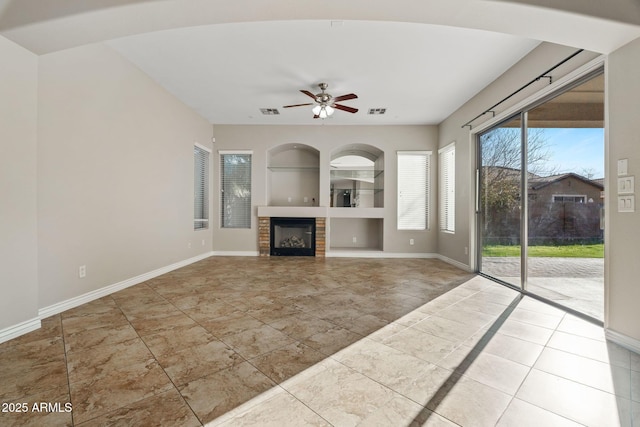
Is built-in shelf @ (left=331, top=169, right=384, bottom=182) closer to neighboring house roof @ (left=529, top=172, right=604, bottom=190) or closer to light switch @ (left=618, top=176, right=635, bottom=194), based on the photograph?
neighboring house roof @ (left=529, top=172, right=604, bottom=190)

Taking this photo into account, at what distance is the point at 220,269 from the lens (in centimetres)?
463

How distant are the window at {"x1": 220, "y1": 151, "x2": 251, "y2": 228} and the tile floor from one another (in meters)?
3.10

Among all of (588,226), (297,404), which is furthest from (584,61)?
(297,404)

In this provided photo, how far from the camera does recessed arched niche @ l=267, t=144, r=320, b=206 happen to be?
6566 millimetres

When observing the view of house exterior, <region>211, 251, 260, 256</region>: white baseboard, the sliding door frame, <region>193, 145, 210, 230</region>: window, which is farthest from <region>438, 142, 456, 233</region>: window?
<region>193, 145, 210, 230</region>: window

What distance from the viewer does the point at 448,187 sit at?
5.45 metres

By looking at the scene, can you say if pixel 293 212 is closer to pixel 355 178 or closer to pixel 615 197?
pixel 355 178

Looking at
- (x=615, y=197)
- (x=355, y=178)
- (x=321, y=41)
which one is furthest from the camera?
(x=355, y=178)

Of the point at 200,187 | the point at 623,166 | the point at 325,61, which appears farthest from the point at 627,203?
the point at 200,187

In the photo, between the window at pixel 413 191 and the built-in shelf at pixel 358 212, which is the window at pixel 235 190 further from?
the window at pixel 413 191

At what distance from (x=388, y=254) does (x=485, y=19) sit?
4689 mm

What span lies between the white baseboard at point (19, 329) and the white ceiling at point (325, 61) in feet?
10.0

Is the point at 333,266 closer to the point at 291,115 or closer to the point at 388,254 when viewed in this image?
the point at 388,254

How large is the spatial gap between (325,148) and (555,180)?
4.15 metres
